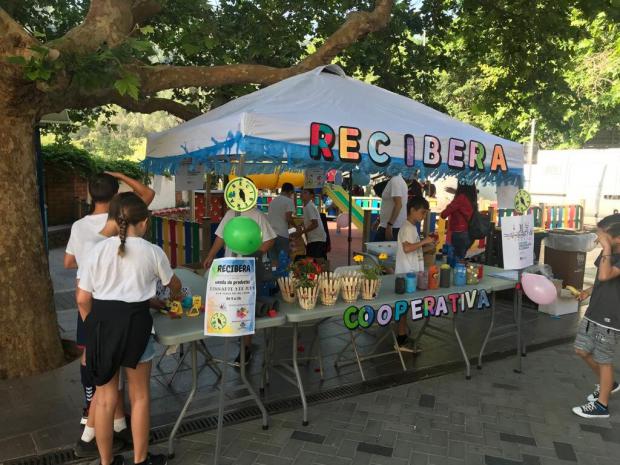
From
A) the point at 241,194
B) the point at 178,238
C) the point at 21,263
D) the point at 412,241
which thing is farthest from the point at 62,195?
the point at 241,194

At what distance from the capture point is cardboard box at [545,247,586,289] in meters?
7.25

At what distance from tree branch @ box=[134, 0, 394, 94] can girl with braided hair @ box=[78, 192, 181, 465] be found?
2.29 meters

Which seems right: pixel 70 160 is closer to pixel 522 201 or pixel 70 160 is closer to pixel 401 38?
pixel 401 38

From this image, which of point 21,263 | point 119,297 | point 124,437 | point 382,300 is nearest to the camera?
point 119,297

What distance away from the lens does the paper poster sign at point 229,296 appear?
305 cm

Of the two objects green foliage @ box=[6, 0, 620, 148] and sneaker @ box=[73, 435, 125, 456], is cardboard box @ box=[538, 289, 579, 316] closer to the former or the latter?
green foliage @ box=[6, 0, 620, 148]

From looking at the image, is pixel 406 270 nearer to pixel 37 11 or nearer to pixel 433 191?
pixel 37 11

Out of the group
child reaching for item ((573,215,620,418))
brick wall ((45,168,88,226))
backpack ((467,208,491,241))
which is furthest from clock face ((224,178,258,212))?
brick wall ((45,168,88,226))

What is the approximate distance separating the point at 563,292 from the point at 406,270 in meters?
3.34

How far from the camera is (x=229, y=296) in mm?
3068

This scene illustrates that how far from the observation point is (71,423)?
12.3 feet

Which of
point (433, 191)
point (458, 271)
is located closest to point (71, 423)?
point (458, 271)

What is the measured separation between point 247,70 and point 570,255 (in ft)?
17.7

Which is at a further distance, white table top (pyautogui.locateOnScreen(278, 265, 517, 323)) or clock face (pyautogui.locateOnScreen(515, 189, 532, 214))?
clock face (pyautogui.locateOnScreen(515, 189, 532, 214))
